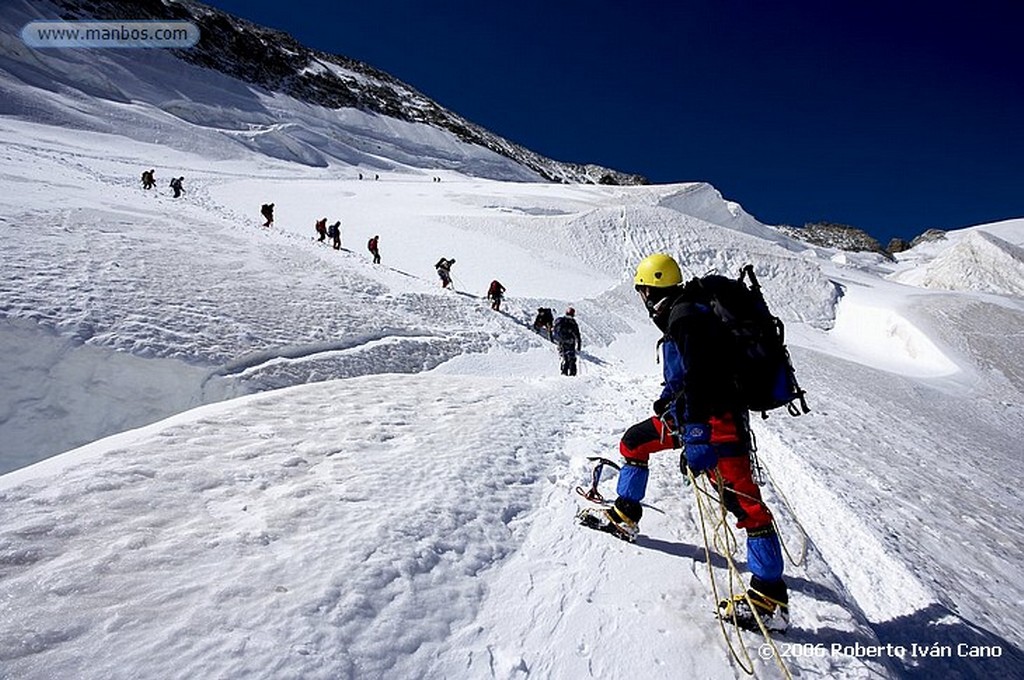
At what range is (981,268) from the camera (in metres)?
32.1

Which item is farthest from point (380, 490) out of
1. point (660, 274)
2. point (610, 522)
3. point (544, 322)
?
point (544, 322)

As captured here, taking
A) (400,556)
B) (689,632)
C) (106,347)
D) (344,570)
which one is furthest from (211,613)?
(106,347)

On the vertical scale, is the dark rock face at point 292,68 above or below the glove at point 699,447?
above

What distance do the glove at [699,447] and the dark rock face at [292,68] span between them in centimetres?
10280

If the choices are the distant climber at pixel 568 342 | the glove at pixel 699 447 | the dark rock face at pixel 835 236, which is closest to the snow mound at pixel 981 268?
the distant climber at pixel 568 342

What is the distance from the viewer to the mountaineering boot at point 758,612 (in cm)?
300

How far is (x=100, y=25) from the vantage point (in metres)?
71.6

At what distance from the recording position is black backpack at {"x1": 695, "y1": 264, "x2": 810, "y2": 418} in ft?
9.95

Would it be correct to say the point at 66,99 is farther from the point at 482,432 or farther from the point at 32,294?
the point at 482,432

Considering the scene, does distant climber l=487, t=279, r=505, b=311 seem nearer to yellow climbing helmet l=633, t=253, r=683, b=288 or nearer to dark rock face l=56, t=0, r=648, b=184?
yellow climbing helmet l=633, t=253, r=683, b=288

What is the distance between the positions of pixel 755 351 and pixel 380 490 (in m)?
2.88

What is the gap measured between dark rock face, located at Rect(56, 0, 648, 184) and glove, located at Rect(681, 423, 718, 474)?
337 ft

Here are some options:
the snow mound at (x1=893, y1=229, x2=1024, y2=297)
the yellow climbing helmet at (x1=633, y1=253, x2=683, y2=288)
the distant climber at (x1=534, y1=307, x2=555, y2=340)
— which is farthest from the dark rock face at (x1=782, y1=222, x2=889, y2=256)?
the yellow climbing helmet at (x1=633, y1=253, x2=683, y2=288)

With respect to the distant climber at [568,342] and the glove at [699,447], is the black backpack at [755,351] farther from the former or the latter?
the distant climber at [568,342]
